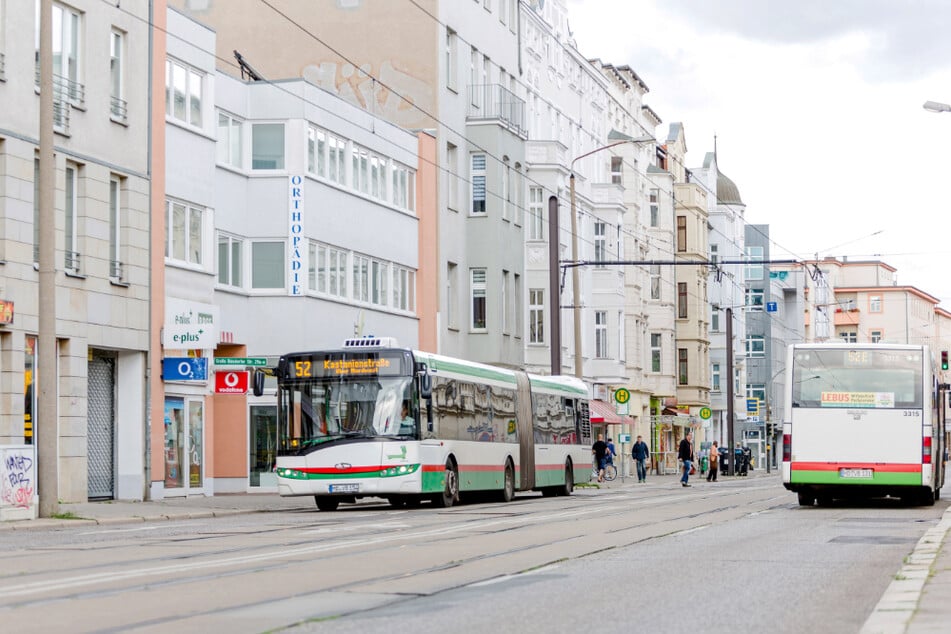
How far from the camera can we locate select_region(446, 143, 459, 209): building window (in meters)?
54.3

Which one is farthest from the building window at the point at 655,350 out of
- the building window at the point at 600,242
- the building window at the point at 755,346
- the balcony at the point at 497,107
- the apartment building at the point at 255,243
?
the building window at the point at 755,346

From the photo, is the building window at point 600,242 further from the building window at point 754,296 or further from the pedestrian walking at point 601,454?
the building window at point 754,296

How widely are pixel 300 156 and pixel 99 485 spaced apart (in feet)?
37.3

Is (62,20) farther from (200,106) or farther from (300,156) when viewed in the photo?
(300,156)

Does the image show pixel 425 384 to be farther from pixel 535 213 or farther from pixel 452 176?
pixel 535 213

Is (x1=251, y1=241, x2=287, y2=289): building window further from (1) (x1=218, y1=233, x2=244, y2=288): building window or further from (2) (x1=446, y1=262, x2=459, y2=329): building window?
(2) (x1=446, y1=262, x2=459, y2=329): building window

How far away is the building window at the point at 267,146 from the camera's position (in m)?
41.9

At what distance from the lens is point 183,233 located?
3703 cm

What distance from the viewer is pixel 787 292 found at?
5379 inches

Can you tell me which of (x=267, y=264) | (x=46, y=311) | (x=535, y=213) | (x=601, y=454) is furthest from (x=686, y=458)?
(x=46, y=311)

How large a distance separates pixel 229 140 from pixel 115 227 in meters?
7.51

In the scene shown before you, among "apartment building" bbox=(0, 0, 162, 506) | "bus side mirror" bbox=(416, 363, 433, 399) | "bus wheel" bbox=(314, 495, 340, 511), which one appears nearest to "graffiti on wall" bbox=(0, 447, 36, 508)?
"apartment building" bbox=(0, 0, 162, 506)

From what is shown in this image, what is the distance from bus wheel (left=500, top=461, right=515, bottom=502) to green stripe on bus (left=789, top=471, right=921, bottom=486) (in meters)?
8.37

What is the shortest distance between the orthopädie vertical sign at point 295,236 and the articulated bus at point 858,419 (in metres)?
15.9
